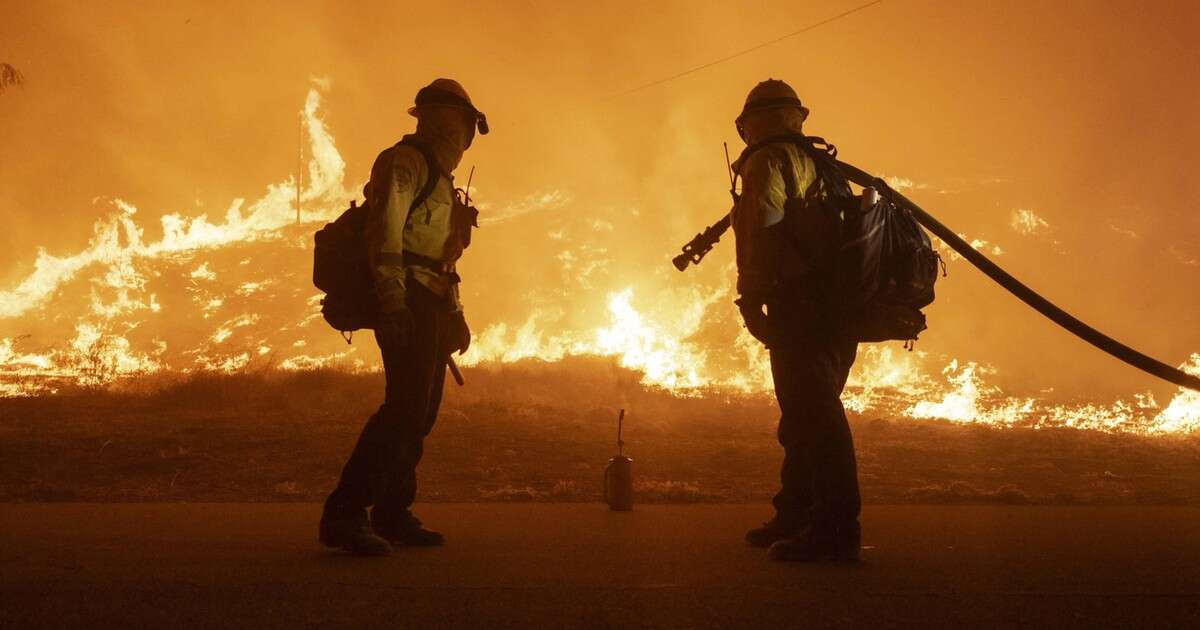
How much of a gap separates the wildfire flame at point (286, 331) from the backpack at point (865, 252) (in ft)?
37.7

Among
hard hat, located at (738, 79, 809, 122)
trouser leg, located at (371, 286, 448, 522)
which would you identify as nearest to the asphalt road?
trouser leg, located at (371, 286, 448, 522)

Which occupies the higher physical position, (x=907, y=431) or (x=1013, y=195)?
(x=1013, y=195)

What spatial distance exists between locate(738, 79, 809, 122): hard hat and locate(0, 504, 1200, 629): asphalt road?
2231 millimetres

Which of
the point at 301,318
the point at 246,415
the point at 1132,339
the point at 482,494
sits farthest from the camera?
the point at 301,318

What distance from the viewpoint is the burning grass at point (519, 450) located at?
8.23m

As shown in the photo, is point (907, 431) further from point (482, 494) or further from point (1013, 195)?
point (1013, 195)

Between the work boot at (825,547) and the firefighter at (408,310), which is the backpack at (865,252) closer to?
the work boot at (825,547)

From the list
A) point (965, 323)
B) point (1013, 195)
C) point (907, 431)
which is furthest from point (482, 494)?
point (1013, 195)

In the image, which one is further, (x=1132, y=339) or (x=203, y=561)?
(x=1132, y=339)

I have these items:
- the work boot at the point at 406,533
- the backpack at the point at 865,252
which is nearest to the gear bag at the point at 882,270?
the backpack at the point at 865,252

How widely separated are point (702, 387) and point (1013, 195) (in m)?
17.2

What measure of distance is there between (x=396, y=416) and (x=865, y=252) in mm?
2301

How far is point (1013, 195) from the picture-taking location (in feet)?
102

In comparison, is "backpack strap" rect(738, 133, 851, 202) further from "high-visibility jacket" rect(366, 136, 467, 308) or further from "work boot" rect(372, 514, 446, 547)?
"work boot" rect(372, 514, 446, 547)
